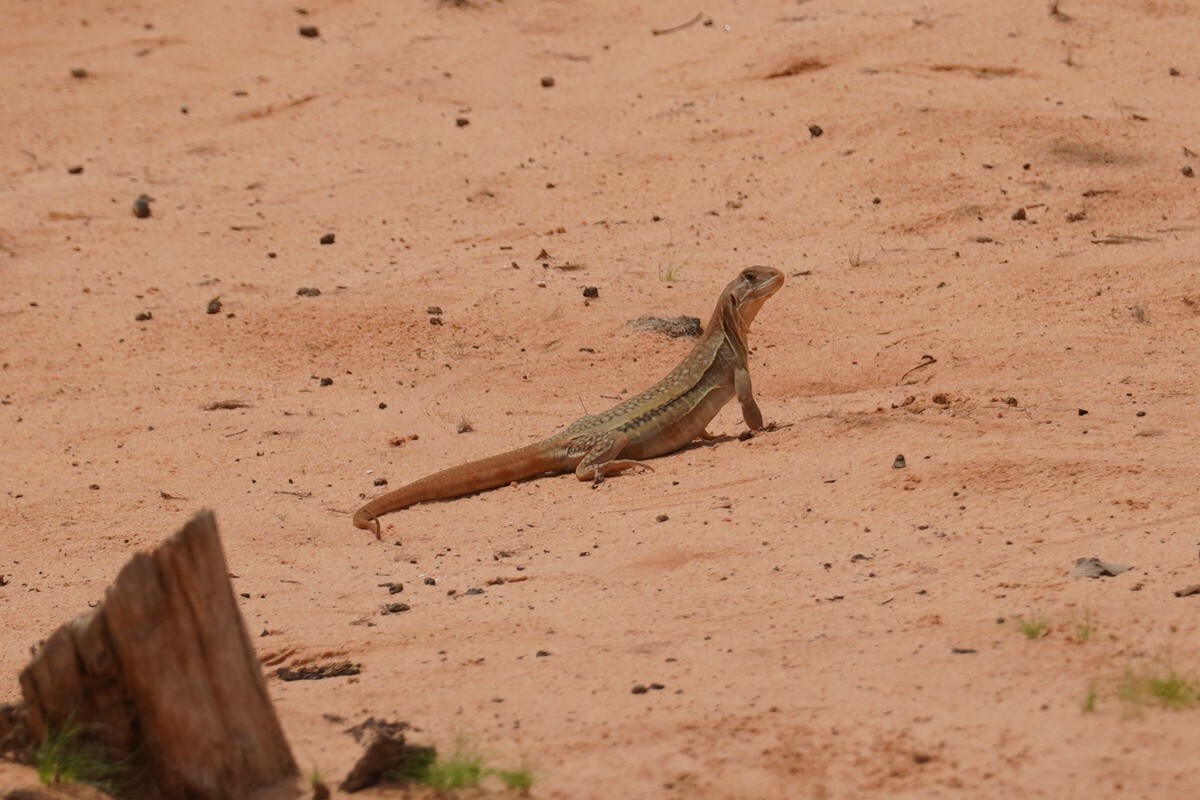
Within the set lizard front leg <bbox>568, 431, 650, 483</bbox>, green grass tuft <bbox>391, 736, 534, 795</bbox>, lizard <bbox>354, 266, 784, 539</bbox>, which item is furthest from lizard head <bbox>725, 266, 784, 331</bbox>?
green grass tuft <bbox>391, 736, 534, 795</bbox>

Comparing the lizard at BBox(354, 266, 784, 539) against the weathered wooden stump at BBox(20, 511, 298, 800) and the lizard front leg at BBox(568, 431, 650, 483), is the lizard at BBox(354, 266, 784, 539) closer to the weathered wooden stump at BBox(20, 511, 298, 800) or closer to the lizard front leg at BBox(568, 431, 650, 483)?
the lizard front leg at BBox(568, 431, 650, 483)

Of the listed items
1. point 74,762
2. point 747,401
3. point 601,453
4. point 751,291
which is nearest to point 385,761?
point 74,762

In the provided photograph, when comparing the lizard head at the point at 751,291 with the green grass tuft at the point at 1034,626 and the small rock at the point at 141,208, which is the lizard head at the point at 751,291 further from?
the small rock at the point at 141,208

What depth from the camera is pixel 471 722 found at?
543 cm

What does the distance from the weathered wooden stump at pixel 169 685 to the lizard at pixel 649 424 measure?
10.2 ft

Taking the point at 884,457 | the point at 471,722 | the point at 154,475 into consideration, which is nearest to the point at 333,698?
the point at 471,722

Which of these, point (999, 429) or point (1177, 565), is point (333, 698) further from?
point (999, 429)

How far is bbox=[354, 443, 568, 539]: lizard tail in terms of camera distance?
8172 mm

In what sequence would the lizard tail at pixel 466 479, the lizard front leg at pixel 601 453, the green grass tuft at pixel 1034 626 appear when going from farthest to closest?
the lizard front leg at pixel 601 453
the lizard tail at pixel 466 479
the green grass tuft at pixel 1034 626

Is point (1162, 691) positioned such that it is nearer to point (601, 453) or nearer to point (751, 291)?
point (601, 453)

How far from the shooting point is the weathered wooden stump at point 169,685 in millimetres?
4703

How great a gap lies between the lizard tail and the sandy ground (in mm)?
103

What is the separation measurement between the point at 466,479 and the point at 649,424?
3.73ft

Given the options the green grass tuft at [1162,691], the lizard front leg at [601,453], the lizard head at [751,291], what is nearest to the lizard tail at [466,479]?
the lizard front leg at [601,453]
